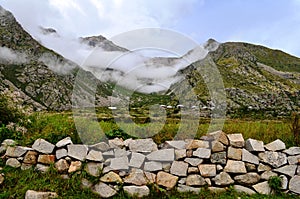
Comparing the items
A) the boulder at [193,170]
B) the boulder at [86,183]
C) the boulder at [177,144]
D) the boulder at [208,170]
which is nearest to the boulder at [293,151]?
the boulder at [208,170]

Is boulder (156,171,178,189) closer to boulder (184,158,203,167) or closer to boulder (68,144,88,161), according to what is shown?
boulder (184,158,203,167)

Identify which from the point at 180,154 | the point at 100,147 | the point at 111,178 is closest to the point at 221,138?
the point at 180,154

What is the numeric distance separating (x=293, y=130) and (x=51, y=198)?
292 inches

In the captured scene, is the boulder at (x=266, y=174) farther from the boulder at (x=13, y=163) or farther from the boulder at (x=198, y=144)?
the boulder at (x=13, y=163)

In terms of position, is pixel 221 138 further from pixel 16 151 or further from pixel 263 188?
pixel 16 151

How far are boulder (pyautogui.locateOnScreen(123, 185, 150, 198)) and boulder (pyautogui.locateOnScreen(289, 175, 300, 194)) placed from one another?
13.2 feet

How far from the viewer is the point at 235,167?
29.4ft

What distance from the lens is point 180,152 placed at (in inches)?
359

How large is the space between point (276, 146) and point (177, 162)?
2.94 metres

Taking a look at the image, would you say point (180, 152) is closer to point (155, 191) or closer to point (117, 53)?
point (155, 191)

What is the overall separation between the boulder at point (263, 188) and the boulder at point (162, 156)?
2.45 m

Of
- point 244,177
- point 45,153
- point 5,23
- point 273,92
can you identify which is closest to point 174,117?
point 244,177

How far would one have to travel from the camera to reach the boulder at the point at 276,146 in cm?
919

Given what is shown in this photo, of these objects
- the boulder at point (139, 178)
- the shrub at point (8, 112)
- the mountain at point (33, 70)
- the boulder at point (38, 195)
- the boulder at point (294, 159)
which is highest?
the mountain at point (33, 70)
